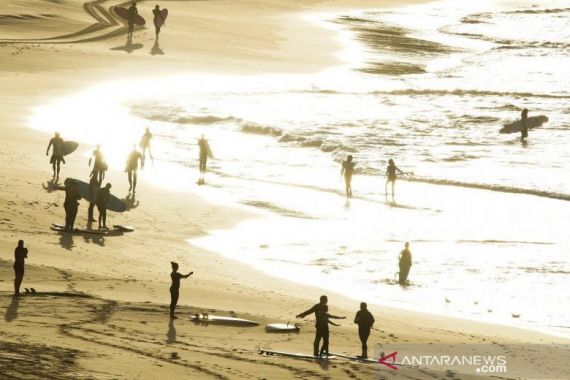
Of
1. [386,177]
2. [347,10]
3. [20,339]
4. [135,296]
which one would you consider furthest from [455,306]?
[347,10]

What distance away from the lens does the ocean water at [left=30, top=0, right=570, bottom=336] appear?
23.5 m

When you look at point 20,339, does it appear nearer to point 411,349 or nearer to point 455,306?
point 411,349

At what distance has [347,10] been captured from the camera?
72.8 meters

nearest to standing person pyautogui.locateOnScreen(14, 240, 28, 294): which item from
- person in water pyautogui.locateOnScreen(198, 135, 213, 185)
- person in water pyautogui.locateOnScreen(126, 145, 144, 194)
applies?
person in water pyautogui.locateOnScreen(126, 145, 144, 194)

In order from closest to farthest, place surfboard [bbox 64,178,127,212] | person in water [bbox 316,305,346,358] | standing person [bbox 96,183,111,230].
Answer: person in water [bbox 316,305,346,358]
standing person [bbox 96,183,111,230]
surfboard [bbox 64,178,127,212]

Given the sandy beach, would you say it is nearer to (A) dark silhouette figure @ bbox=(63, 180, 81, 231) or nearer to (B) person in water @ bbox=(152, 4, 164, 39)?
(A) dark silhouette figure @ bbox=(63, 180, 81, 231)

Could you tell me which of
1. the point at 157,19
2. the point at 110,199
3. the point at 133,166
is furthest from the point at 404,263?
the point at 157,19

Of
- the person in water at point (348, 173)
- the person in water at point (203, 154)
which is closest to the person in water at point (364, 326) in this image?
the person in water at point (348, 173)

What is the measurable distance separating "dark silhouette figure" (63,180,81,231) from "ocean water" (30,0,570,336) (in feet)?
9.41

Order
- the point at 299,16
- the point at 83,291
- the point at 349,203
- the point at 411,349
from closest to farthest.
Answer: the point at 411,349
the point at 83,291
the point at 349,203
the point at 299,16

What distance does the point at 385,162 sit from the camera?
35.6 metres

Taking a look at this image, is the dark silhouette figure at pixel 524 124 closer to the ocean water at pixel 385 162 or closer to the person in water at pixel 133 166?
the ocean water at pixel 385 162

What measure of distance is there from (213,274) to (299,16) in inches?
1843

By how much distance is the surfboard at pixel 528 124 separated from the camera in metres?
40.4
